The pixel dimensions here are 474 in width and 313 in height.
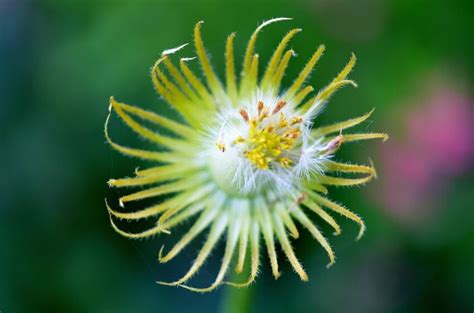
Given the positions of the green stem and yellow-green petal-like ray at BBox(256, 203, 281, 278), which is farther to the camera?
the green stem

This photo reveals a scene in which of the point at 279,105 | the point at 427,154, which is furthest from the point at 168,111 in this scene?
the point at 427,154

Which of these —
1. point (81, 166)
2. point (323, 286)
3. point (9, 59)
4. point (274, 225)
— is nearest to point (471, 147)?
point (323, 286)

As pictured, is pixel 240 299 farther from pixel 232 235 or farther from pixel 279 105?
pixel 279 105

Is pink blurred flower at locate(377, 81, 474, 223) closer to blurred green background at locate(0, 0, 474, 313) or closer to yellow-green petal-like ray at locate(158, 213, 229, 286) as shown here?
blurred green background at locate(0, 0, 474, 313)

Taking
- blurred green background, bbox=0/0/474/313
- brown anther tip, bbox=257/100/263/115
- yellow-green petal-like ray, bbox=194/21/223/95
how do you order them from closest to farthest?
yellow-green petal-like ray, bbox=194/21/223/95 → brown anther tip, bbox=257/100/263/115 → blurred green background, bbox=0/0/474/313

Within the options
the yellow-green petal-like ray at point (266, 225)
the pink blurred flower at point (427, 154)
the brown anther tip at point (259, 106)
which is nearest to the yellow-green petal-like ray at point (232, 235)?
the yellow-green petal-like ray at point (266, 225)

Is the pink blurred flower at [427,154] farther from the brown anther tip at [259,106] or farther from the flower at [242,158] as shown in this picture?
the brown anther tip at [259,106]

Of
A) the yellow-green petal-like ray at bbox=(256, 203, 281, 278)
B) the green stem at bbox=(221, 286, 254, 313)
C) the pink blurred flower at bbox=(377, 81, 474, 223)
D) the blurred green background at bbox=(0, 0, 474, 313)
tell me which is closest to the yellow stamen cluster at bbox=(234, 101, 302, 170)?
the yellow-green petal-like ray at bbox=(256, 203, 281, 278)
